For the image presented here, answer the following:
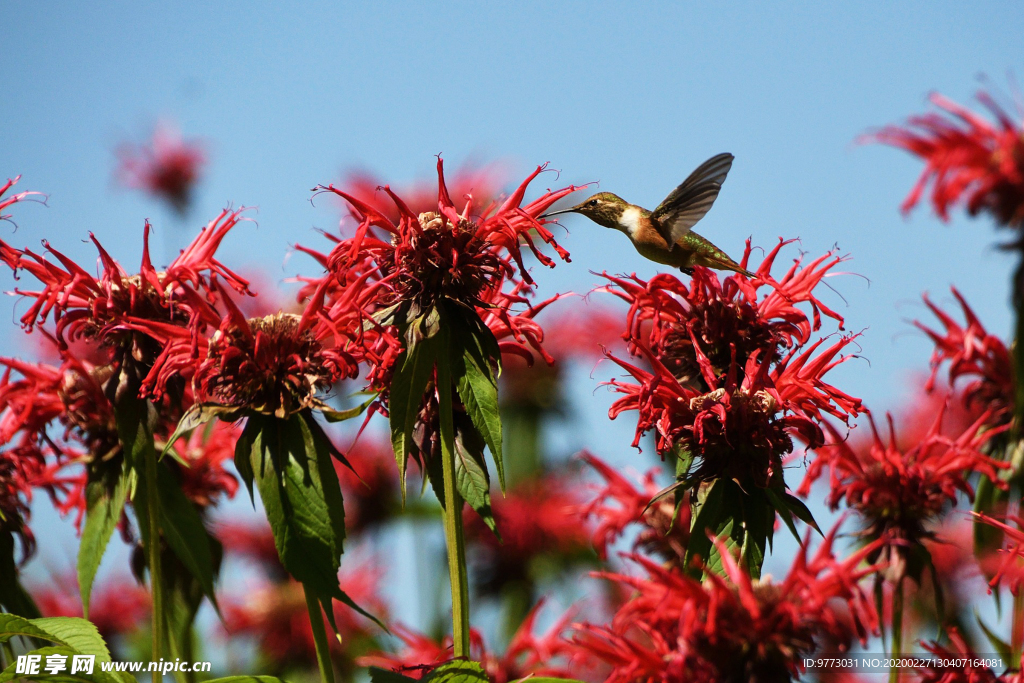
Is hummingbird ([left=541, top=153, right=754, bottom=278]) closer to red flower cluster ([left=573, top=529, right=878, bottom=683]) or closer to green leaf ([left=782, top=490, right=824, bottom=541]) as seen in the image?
green leaf ([left=782, top=490, right=824, bottom=541])

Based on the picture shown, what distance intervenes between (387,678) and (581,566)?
222 inches

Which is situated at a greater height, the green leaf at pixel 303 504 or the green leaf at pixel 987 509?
the green leaf at pixel 303 504

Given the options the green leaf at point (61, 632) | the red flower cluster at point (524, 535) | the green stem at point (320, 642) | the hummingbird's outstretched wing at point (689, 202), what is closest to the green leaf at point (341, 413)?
the green stem at point (320, 642)

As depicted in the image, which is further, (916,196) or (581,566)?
(581,566)

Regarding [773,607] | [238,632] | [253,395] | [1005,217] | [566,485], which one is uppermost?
[1005,217]

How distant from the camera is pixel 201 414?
3.33m

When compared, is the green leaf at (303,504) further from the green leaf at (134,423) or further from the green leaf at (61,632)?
the green leaf at (61,632)

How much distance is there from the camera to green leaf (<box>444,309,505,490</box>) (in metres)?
3.03

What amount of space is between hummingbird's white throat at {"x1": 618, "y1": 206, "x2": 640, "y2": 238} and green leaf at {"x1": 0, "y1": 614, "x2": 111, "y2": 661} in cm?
274

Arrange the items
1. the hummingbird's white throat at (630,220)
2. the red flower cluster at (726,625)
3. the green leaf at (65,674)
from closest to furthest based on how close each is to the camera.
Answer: the red flower cluster at (726,625), the green leaf at (65,674), the hummingbird's white throat at (630,220)

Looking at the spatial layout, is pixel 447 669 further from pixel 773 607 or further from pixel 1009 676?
pixel 1009 676

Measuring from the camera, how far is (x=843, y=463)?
15.3 ft

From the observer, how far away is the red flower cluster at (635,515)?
526 centimetres

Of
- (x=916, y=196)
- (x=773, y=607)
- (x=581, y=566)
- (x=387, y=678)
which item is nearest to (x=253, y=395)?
(x=387, y=678)
